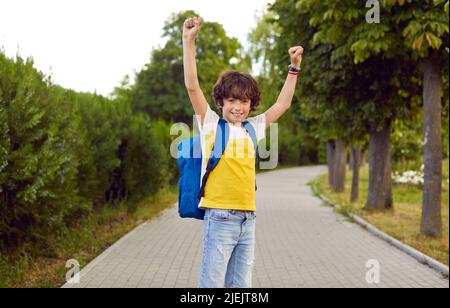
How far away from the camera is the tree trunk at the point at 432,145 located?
11797mm

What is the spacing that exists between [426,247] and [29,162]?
713cm

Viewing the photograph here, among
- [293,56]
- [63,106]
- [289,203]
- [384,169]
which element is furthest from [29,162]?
[289,203]

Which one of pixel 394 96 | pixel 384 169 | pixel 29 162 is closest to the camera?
pixel 29 162

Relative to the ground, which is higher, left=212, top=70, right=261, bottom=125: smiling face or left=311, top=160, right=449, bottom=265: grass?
left=212, top=70, right=261, bottom=125: smiling face

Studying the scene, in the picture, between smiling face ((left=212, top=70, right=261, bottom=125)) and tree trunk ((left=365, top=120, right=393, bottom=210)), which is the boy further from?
tree trunk ((left=365, top=120, right=393, bottom=210))

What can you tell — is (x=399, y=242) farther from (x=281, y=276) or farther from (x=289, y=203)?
(x=289, y=203)

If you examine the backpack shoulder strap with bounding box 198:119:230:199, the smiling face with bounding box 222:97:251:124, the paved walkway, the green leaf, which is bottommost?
the paved walkway

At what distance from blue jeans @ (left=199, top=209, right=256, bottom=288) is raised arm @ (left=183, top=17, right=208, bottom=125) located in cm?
50

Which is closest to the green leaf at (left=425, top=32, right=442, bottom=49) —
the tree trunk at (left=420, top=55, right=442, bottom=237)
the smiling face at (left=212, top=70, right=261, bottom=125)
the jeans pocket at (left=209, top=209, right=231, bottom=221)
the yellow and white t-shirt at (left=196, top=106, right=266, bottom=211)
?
the tree trunk at (left=420, top=55, right=442, bottom=237)

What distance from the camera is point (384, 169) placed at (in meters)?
16.8

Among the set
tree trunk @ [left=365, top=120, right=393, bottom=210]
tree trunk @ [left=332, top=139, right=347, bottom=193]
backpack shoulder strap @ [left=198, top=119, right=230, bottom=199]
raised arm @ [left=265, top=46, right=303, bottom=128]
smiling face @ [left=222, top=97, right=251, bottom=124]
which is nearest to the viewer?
backpack shoulder strap @ [left=198, top=119, right=230, bottom=199]

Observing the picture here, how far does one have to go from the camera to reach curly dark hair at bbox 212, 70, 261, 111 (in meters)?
3.13

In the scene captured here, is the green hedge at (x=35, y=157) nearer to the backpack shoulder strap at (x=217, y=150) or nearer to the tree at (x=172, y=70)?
the backpack shoulder strap at (x=217, y=150)

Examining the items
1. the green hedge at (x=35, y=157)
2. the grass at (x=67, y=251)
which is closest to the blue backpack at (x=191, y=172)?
the green hedge at (x=35, y=157)
